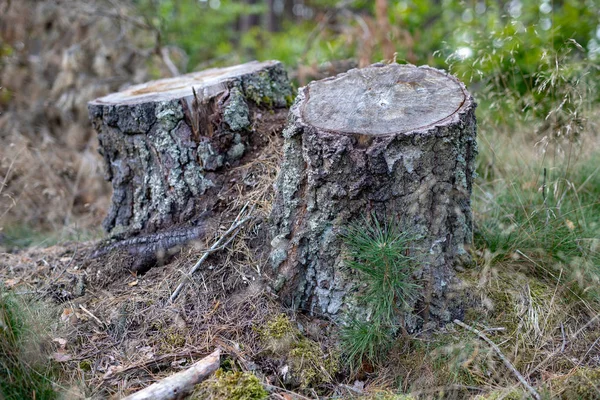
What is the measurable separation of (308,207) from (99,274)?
1.30m

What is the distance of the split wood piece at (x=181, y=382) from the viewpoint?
6.50 feet

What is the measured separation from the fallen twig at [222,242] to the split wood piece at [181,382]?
0.48 m

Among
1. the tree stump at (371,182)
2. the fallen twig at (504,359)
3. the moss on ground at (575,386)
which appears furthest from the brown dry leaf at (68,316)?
the moss on ground at (575,386)

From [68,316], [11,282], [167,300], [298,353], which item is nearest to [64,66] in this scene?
[11,282]

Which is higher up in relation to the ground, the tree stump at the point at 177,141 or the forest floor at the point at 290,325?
the tree stump at the point at 177,141

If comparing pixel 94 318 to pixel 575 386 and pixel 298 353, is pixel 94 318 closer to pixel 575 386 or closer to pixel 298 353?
pixel 298 353

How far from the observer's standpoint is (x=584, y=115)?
117 inches

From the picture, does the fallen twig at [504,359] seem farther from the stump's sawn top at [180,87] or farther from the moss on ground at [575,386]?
the stump's sawn top at [180,87]

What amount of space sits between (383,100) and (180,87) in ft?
4.58

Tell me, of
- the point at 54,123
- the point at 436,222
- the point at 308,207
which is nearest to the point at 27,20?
the point at 54,123

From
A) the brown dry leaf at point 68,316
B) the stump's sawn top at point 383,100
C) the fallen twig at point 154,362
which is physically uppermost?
the stump's sawn top at point 383,100

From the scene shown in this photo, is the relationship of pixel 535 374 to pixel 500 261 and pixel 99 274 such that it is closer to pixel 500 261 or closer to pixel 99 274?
pixel 500 261

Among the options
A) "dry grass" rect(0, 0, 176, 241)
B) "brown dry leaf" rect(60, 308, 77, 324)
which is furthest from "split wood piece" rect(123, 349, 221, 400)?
"dry grass" rect(0, 0, 176, 241)

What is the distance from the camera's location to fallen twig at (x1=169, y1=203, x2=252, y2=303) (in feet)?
8.41
